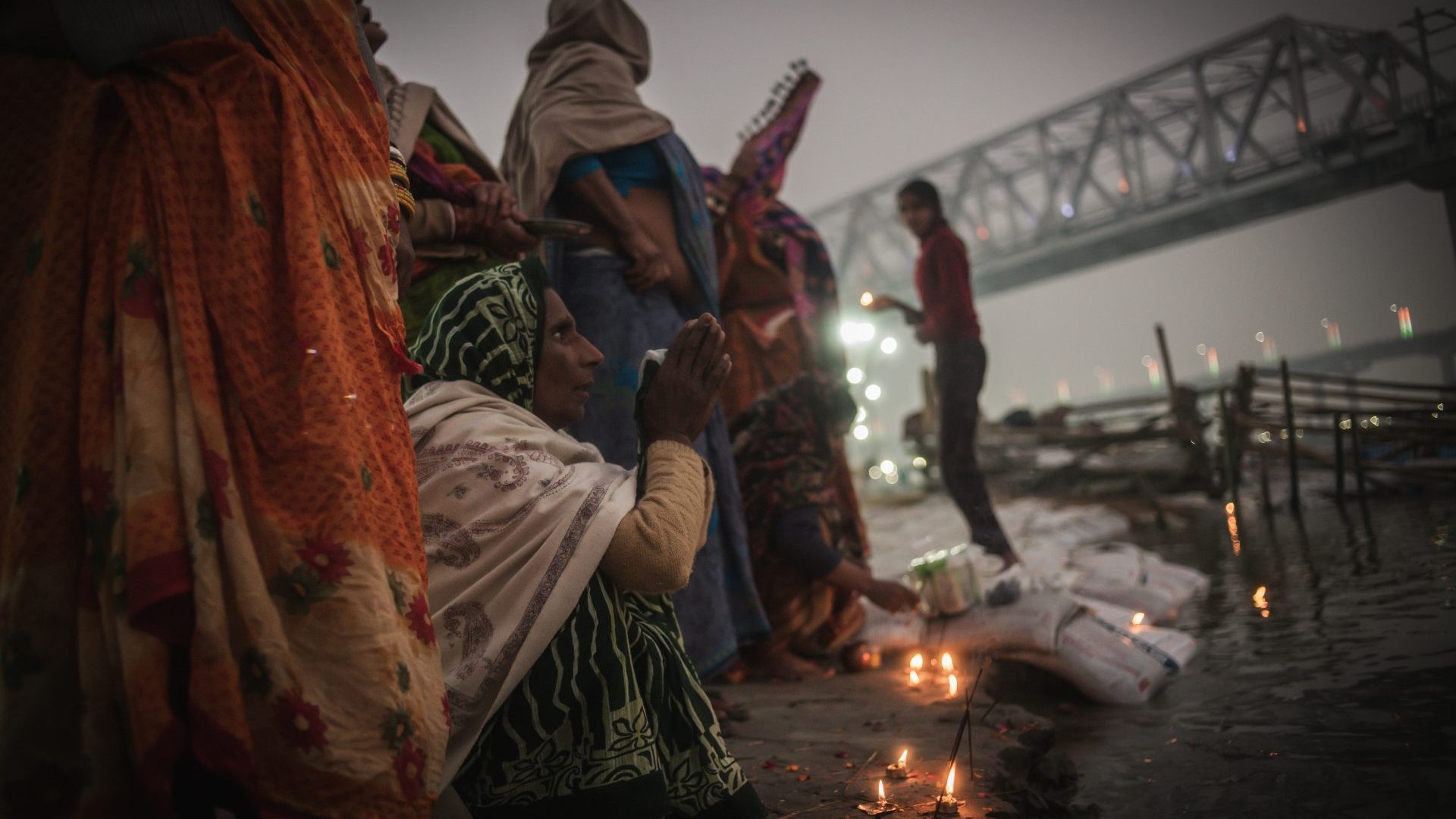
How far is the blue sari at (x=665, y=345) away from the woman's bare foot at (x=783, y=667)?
321mm

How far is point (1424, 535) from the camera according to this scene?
4262 millimetres

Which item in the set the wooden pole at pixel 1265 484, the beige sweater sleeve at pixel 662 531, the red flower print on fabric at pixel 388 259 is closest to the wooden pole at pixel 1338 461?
the wooden pole at pixel 1265 484

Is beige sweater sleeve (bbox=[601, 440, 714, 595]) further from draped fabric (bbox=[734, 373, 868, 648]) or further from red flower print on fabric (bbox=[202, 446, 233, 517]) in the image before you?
draped fabric (bbox=[734, 373, 868, 648])

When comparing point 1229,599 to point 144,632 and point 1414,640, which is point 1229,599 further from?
point 144,632

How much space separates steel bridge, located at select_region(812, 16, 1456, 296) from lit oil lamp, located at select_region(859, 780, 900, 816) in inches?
169

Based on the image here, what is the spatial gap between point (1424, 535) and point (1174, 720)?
125 inches

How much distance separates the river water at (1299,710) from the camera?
63.6 inches

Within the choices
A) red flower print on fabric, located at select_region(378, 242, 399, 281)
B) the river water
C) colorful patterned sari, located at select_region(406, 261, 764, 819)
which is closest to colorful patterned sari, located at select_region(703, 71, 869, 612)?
the river water

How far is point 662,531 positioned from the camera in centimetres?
139

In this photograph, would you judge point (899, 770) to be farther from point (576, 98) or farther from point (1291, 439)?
point (1291, 439)

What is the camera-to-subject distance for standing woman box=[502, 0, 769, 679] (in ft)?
8.58

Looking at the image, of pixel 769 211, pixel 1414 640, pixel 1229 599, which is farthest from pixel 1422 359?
pixel 769 211

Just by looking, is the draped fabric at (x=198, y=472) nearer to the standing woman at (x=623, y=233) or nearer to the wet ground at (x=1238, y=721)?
the wet ground at (x=1238, y=721)

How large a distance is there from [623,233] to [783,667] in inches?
67.2
